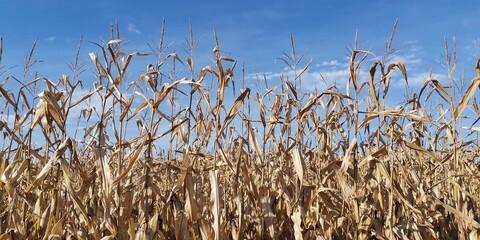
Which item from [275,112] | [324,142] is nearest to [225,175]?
[275,112]

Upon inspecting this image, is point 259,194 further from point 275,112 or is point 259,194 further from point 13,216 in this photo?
point 13,216

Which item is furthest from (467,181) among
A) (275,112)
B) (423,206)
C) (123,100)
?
(123,100)

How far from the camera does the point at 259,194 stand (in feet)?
11.6

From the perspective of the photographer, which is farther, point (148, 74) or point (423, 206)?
point (423, 206)

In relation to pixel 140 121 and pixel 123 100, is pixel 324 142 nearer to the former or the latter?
pixel 123 100

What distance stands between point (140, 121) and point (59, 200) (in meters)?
1.78

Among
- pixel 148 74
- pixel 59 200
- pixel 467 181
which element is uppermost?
pixel 148 74

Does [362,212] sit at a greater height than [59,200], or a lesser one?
lesser

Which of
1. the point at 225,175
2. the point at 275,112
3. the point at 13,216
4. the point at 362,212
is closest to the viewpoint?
the point at 13,216

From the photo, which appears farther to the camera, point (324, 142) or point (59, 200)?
point (324, 142)

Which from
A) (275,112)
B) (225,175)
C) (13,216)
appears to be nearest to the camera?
(13,216)

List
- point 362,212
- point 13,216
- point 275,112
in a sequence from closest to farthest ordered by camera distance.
Result: point 13,216
point 362,212
point 275,112

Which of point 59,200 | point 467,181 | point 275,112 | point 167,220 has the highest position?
point 275,112

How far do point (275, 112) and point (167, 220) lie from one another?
1.54 meters
